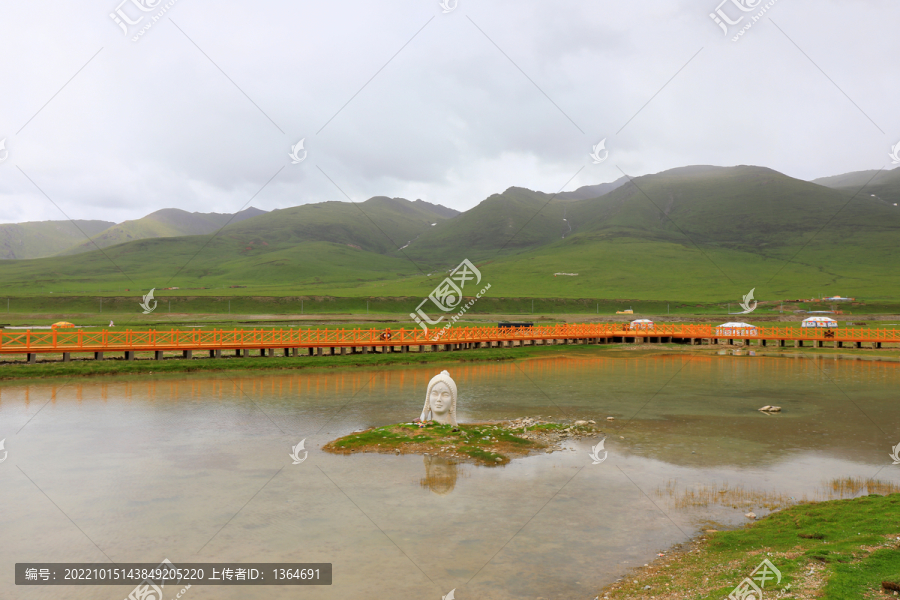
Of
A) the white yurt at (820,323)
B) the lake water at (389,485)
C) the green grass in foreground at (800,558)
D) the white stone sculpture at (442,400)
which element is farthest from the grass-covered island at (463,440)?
the white yurt at (820,323)

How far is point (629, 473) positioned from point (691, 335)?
5938 centimetres

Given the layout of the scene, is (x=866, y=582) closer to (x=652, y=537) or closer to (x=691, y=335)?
(x=652, y=537)

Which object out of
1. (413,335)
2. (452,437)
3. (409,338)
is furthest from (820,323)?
(452,437)

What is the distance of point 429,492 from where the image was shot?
46.3 feet

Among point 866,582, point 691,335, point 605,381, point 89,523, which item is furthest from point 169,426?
point 691,335

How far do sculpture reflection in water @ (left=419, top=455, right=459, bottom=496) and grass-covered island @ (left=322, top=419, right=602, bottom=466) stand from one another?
522 mm

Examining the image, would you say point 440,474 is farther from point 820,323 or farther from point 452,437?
point 820,323

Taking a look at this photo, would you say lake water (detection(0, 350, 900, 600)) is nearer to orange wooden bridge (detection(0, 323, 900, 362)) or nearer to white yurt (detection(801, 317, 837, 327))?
orange wooden bridge (detection(0, 323, 900, 362))

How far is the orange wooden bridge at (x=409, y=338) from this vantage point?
42625mm

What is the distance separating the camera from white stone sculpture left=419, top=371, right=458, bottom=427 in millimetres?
20312

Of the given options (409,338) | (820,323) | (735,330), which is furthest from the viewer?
(820,323)

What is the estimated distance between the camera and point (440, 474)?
618 inches

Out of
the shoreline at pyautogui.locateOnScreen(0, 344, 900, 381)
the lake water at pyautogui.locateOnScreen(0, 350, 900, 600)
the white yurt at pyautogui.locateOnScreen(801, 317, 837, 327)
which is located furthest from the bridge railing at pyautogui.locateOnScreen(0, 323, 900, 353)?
the lake water at pyautogui.locateOnScreen(0, 350, 900, 600)

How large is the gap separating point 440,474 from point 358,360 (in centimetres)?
2994
